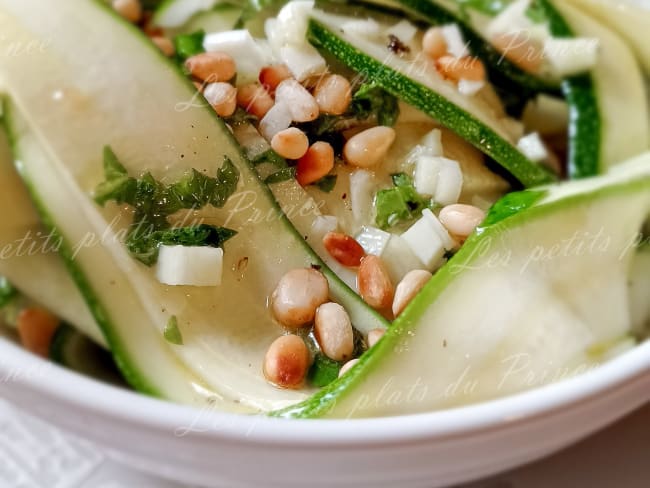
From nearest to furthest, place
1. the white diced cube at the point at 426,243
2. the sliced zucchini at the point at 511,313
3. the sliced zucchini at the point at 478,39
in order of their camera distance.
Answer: the sliced zucchini at the point at 511,313 → the white diced cube at the point at 426,243 → the sliced zucchini at the point at 478,39

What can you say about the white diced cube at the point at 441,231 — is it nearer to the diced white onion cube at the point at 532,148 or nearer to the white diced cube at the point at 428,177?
the white diced cube at the point at 428,177

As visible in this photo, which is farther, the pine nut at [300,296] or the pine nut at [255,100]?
the pine nut at [255,100]

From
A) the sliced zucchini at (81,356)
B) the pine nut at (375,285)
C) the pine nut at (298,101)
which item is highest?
the pine nut at (298,101)

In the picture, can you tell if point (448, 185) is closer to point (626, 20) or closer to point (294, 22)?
point (294, 22)

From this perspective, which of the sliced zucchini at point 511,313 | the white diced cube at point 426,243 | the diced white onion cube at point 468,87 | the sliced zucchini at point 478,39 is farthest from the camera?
the sliced zucchini at point 478,39

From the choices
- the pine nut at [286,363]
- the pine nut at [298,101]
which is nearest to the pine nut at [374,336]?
the pine nut at [286,363]

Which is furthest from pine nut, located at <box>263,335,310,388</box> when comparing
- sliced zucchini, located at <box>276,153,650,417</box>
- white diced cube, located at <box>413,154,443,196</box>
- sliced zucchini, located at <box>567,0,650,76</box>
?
sliced zucchini, located at <box>567,0,650,76</box>

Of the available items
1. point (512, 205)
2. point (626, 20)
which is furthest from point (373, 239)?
point (626, 20)
